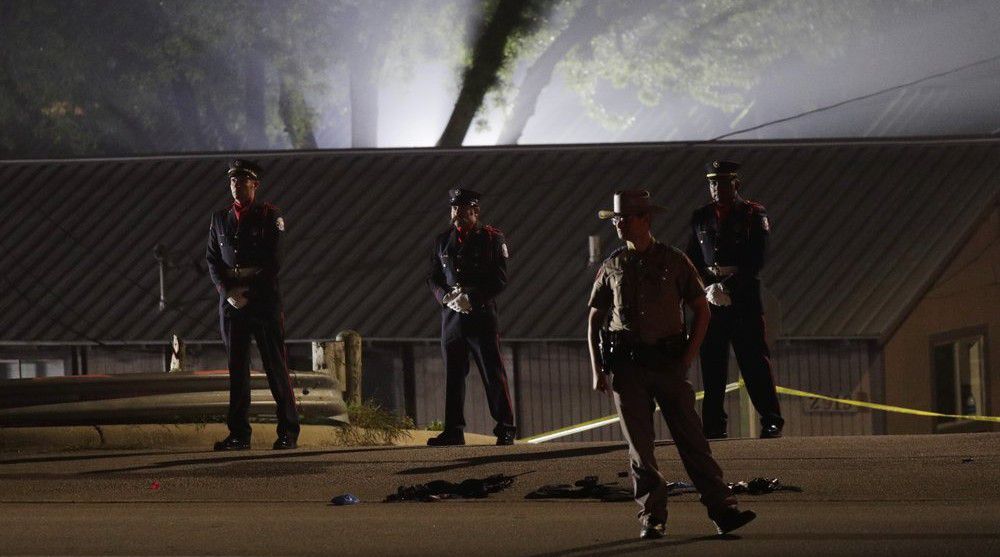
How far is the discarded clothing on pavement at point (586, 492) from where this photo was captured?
35.5 ft

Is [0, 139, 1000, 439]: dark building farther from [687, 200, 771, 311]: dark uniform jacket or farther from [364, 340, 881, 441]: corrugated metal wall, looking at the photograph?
[687, 200, 771, 311]: dark uniform jacket

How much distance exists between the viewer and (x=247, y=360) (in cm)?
1334

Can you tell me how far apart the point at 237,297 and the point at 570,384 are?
1275 cm

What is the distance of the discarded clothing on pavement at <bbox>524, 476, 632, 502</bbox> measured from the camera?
1083 centimetres

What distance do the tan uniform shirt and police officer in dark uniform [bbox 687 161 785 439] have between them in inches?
134

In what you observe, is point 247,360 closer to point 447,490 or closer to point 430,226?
point 447,490

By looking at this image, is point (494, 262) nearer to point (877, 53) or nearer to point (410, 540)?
point (410, 540)

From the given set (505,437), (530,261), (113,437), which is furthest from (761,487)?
(530,261)

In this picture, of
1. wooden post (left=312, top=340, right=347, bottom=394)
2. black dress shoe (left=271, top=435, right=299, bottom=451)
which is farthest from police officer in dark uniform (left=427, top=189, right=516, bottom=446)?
wooden post (left=312, top=340, right=347, bottom=394)

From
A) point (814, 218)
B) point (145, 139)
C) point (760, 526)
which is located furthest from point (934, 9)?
point (760, 526)

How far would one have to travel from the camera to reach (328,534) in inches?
376

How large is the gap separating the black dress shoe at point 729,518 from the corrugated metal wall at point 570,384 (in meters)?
15.3

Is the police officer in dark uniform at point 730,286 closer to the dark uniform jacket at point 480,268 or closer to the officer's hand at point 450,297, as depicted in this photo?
the dark uniform jacket at point 480,268

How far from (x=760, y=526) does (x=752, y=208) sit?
373 centimetres
